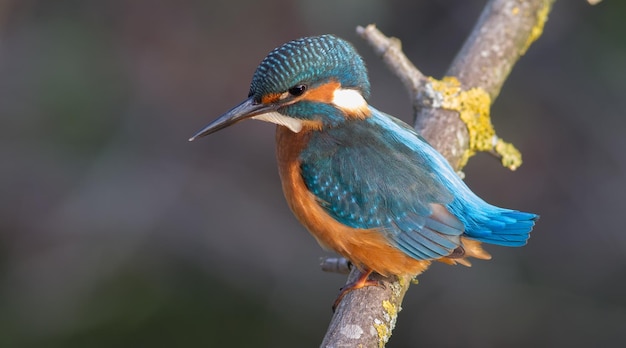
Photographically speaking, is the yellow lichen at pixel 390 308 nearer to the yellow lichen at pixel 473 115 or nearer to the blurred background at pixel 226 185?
the yellow lichen at pixel 473 115

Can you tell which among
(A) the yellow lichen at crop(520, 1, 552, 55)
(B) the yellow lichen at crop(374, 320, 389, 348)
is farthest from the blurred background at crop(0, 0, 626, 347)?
(B) the yellow lichen at crop(374, 320, 389, 348)

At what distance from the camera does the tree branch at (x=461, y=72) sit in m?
3.06

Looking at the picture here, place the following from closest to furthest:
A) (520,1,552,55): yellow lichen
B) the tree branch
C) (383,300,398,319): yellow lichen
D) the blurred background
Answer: (383,300,398,319): yellow lichen < the tree branch < (520,1,552,55): yellow lichen < the blurred background

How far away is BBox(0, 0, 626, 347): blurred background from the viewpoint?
470cm

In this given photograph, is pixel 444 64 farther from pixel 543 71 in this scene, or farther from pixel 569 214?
pixel 569 214

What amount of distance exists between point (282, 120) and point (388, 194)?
0.41m

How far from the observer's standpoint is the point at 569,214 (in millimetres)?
4961

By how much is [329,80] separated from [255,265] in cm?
242

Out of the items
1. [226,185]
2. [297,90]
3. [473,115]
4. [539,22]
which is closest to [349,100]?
[297,90]

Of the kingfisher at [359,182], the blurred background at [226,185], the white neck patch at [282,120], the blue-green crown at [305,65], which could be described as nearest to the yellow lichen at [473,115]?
the kingfisher at [359,182]

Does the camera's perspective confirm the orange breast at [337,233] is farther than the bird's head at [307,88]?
Yes

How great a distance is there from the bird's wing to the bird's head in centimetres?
12

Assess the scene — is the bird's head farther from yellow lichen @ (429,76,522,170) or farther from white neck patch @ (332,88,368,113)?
yellow lichen @ (429,76,522,170)

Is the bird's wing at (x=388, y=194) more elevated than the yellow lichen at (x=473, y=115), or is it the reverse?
the yellow lichen at (x=473, y=115)
